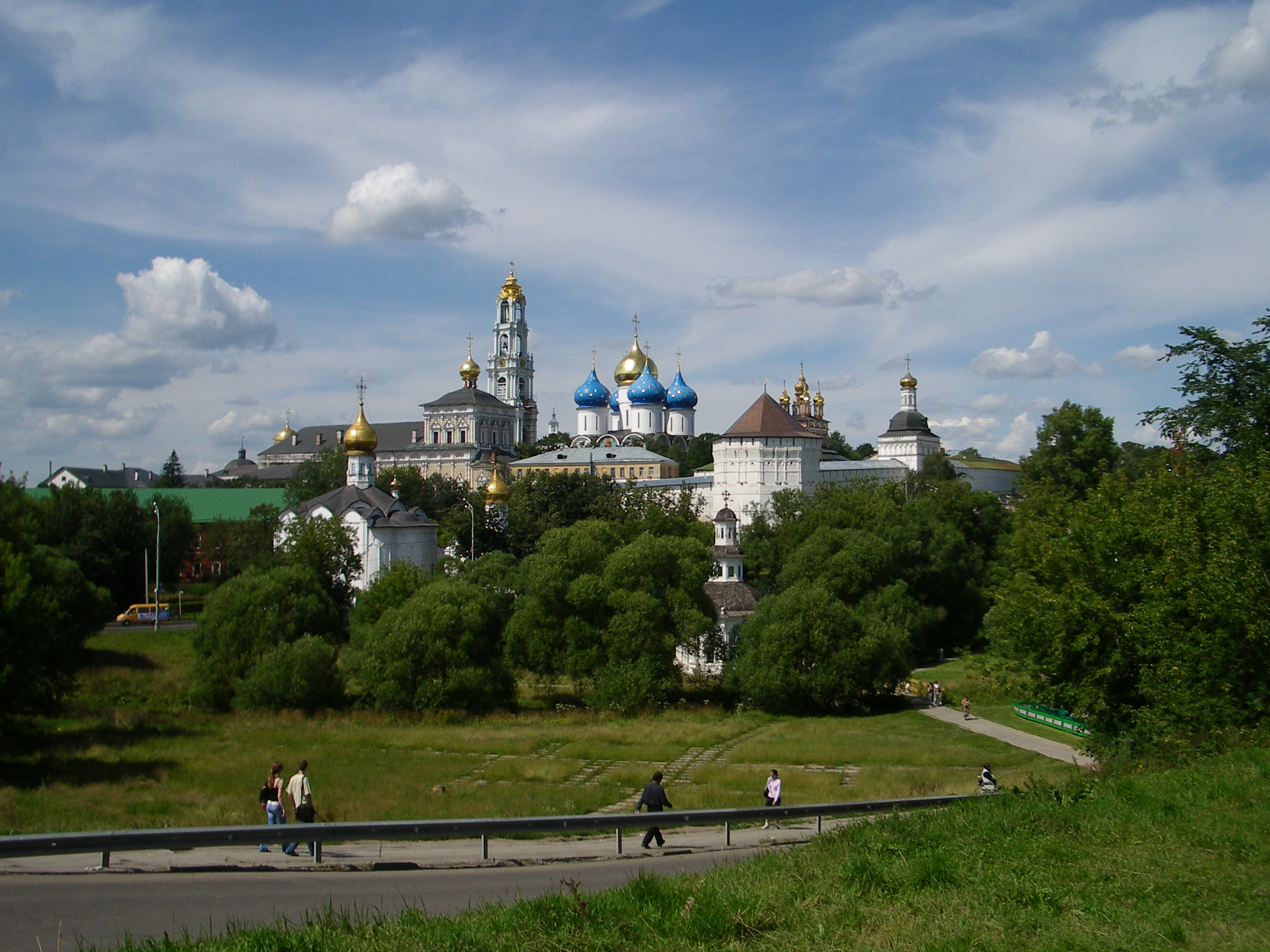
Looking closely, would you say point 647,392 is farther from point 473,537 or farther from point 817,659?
point 817,659

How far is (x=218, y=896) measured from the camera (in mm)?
7586

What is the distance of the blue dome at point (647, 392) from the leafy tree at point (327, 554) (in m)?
63.2

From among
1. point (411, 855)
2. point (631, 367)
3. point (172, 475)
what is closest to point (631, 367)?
point (631, 367)

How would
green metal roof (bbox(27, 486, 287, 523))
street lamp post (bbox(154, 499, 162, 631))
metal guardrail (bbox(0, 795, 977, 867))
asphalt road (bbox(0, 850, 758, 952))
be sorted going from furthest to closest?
green metal roof (bbox(27, 486, 287, 523))
street lamp post (bbox(154, 499, 162, 631))
metal guardrail (bbox(0, 795, 977, 867))
asphalt road (bbox(0, 850, 758, 952))

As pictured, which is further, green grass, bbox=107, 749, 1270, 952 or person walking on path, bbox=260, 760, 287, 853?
person walking on path, bbox=260, 760, 287, 853

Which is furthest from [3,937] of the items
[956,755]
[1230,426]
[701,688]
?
[701,688]

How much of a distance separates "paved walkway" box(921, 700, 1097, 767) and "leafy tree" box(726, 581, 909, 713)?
6.75ft

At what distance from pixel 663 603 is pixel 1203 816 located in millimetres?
24597

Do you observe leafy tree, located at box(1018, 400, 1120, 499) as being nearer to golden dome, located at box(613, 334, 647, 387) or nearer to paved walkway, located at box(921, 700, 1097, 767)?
paved walkway, located at box(921, 700, 1097, 767)

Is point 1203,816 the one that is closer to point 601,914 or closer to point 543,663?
point 601,914

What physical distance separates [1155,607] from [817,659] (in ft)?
55.1

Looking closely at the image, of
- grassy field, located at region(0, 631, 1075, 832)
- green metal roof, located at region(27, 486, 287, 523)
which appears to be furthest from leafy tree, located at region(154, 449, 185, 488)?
grassy field, located at region(0, 631, 1075, 832)

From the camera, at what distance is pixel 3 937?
249 inches

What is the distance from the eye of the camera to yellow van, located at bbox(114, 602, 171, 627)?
4406 centimetres
